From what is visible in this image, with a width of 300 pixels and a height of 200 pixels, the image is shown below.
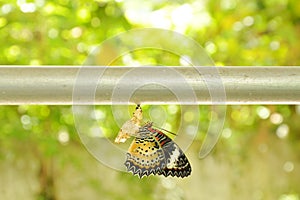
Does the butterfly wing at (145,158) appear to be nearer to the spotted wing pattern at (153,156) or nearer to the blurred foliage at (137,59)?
the spotted wing pattern at (153,156)

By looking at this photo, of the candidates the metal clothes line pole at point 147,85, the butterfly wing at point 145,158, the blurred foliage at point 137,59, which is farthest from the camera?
the blurred foliage at point 137,59

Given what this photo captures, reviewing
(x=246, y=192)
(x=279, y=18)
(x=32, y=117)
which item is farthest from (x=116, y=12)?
(x=246, y=192)

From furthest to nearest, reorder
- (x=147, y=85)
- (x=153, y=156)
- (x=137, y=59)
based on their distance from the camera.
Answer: (x=137, y=59) → (x=153, y=156) → (x=147, y=85)

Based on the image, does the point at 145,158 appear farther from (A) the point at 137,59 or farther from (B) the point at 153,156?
(A) the point at 137,59

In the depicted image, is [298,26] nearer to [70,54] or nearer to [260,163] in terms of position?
[260,163]

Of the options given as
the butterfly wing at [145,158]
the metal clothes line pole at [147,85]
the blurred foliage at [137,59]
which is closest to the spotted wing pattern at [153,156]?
the butterfly wing at [145,158]

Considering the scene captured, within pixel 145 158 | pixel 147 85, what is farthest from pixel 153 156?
pixel 147 85

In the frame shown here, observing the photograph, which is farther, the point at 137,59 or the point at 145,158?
the point at 137,59

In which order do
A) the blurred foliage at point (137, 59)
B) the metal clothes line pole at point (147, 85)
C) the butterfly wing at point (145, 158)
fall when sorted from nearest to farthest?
the metal clothes line pole at point (147, 85)
the butterfly wing at point (145, 158)
the blurred foliage at point (137, 59)
